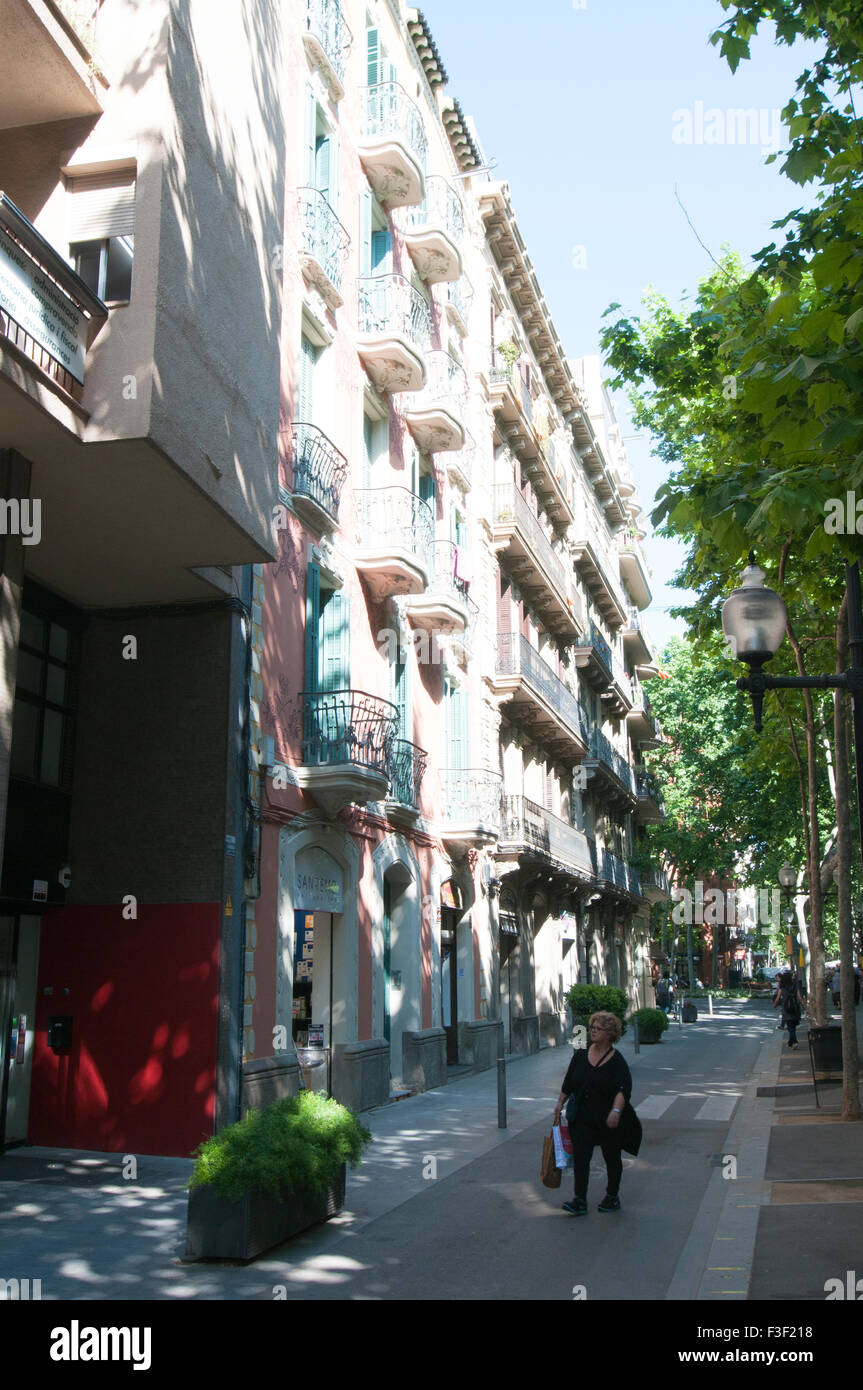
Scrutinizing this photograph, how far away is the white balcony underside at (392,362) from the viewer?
59.2ft

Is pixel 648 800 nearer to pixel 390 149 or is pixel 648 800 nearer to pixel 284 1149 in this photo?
pixel 390 149

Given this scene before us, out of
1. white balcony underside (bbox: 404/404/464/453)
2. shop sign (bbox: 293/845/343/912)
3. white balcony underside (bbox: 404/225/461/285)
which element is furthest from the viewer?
white balcony underside (bbox: 404/225/461/285)

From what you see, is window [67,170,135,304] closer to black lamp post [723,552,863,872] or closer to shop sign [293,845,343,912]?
black lamp post [723,552,863,872]

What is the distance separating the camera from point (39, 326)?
28.6 feet

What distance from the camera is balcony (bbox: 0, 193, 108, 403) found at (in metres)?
8.34

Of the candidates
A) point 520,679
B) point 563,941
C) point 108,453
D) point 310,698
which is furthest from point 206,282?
point 563,941

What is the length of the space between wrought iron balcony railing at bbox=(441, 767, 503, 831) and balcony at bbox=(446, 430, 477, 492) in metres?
5.85

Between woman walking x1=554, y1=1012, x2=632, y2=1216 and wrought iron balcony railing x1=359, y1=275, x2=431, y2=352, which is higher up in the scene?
wrought iron balcony railing x1=359, y1=275, x2=431, y2=352

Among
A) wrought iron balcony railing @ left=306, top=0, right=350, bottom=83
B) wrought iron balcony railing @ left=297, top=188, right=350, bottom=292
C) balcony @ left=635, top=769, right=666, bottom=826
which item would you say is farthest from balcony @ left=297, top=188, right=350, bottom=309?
balcony @ left=635, top=769, right=666, bottom=826

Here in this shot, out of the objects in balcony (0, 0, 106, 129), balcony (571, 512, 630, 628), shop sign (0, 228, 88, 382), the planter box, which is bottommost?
the planter box

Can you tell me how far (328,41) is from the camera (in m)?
17.5

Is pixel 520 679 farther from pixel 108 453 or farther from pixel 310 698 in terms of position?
A: pixel 108 453

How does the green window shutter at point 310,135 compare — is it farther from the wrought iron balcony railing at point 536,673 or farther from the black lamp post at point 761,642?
the black lamp post at point 761,642

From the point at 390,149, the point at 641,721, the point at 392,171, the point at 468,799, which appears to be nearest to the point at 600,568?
the point at 641,721
